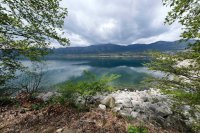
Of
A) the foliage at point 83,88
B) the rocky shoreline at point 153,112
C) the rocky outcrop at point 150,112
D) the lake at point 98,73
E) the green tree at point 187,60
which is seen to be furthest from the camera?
the lake at point 98,73

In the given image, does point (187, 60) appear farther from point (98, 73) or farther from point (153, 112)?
point (98, 73)

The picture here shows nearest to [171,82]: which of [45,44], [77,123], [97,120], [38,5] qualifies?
[97,120]

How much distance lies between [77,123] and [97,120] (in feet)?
2.67

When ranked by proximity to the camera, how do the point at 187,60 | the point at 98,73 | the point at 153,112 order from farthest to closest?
the point at 98,73, the point at 153,112, the point at 187,60

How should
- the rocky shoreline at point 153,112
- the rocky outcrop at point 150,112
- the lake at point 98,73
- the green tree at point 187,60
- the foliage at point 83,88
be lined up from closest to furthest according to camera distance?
the green tree at point 187,60 → the foliage at point 83,88 → the rocky shoreline at point 153,112 → the rocky outcrop at point 150,112 → the lake at point 98,73

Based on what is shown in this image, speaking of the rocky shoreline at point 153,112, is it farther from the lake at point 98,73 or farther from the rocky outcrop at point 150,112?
the lake at point 98,73

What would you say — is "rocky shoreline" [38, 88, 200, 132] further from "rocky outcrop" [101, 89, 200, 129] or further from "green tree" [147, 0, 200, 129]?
"green tree" [147, 0, 200, 129]

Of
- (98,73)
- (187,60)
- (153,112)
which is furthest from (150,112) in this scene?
(98,73)

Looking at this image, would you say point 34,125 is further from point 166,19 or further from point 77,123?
point 166,19

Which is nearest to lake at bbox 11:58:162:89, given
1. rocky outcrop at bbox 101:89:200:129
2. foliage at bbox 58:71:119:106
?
rocky outcrop at bbox 101:89:200:129

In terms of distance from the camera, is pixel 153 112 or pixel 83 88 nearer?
pixel 83 88

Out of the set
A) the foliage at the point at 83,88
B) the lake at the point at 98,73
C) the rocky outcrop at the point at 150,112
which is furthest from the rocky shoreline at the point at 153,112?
the lake at the point at 98,73

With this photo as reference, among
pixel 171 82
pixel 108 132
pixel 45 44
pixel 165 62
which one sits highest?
pixel 45 44

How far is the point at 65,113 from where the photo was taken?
8.70 m
